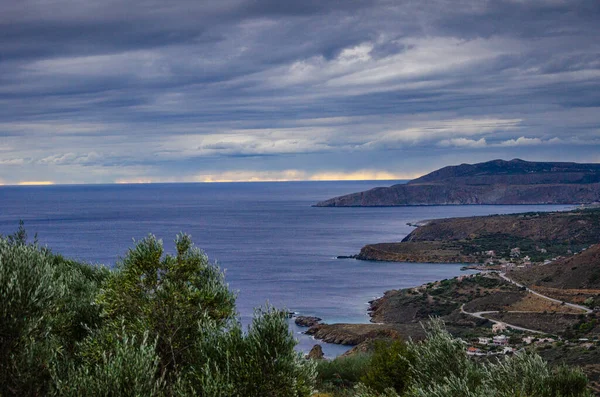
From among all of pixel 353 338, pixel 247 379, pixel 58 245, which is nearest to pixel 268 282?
pixel 353 338

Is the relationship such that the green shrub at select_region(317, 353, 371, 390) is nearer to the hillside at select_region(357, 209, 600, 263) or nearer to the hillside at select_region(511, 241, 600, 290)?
the hillside at select_region(511, 241, 600, 290)

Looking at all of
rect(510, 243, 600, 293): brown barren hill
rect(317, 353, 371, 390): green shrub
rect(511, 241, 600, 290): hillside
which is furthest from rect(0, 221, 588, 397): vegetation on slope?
rect(511, 241, 600, 290): hillside

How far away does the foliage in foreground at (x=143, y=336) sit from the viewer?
44.5 feet

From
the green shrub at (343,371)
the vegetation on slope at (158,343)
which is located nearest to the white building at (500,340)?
the green shrub at (343,371)

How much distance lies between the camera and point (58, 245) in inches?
6206

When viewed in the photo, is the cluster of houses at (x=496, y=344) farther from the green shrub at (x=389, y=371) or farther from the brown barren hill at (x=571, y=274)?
the brown barren hill at (x=571, y=274)

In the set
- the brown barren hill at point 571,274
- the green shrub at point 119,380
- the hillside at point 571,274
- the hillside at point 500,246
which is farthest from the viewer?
the hillside at point 500,246

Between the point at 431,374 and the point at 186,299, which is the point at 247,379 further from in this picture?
the point at 431,374

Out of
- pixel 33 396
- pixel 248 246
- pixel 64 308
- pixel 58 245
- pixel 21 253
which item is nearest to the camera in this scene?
pixel 33 396

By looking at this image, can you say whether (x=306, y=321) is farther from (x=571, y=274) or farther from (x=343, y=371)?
(x=343, y=371)

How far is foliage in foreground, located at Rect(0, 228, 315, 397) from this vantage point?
1355 cm

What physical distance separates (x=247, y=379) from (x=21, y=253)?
6042 millimetres

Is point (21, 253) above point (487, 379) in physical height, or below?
above

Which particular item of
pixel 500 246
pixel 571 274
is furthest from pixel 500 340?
pixel 500 246
